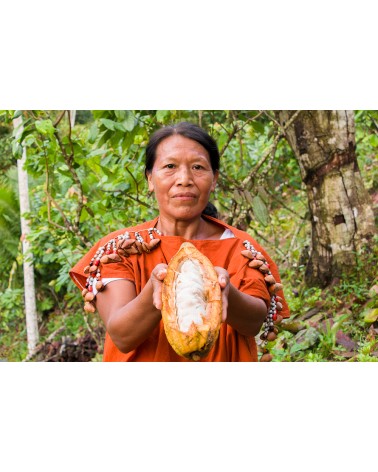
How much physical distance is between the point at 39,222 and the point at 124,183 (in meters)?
0.93

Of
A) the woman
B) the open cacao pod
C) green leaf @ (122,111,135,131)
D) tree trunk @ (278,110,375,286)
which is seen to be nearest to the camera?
the open cacao pod

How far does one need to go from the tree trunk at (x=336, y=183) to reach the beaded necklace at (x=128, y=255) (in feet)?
4.93

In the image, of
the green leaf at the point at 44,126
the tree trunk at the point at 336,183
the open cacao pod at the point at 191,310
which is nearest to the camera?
the open cacao pod at the point at 191,310

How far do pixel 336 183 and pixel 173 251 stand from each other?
1624 mm

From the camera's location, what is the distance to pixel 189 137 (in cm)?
136

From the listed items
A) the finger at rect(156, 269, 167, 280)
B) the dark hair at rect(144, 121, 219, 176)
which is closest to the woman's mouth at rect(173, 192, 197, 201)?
the dark hair at rect(144, 121, 219, 176)

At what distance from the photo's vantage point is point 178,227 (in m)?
1.39

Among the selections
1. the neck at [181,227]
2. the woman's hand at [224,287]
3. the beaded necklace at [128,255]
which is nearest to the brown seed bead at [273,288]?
the beaded necklace at [128,255]

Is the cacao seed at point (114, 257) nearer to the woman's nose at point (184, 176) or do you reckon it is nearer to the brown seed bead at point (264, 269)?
the woman's nose at point (184, 176)

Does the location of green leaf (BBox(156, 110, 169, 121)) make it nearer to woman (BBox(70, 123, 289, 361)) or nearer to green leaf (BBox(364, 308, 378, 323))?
woman (BBox(70, 123, 289, 361))

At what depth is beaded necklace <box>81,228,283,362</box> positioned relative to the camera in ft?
4.34

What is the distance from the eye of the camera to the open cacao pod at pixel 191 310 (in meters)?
0.98
